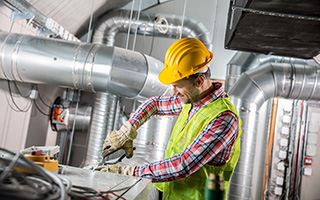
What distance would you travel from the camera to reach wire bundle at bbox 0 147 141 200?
57 cm

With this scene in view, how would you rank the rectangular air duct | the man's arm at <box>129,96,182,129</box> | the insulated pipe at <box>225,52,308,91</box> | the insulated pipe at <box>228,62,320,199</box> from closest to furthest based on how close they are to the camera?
the rectangular air duct
the man's arm at <box>129,96,182,129</box>
the insulated pipe at <box>228,62,320,199</box>
the insulated pipe at <box>225,52,308,91</box>

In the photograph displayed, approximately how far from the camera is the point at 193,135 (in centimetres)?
154

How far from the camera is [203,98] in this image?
1.63 meters

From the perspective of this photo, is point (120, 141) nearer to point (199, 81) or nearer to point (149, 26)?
point (199, 81)

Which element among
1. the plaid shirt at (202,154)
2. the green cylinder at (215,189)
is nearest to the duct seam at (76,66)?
the plaid shirt at (202,154)

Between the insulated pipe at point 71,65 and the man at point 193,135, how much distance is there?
4.64 ft

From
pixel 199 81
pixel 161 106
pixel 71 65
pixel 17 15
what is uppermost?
pixel 17 15

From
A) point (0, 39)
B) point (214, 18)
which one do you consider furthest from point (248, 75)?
point (0, 39)

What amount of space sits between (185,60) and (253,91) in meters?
2.46

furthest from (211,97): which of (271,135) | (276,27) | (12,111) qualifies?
(271,135)

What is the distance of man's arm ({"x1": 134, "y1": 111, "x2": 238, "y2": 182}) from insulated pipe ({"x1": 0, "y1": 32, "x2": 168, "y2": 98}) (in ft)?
5.90

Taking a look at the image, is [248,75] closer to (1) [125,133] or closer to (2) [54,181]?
(1) [125,133]

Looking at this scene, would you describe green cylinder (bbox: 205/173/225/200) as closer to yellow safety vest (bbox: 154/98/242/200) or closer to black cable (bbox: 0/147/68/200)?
black cable (bbox: 0/147/68/200)

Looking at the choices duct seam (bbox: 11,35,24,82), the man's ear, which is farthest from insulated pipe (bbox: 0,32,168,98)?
the man's ear
